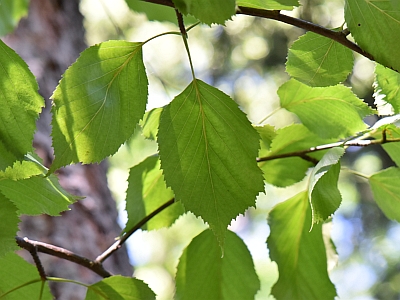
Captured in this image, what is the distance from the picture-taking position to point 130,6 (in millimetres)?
558

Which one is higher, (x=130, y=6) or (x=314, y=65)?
(x=130, y=6)

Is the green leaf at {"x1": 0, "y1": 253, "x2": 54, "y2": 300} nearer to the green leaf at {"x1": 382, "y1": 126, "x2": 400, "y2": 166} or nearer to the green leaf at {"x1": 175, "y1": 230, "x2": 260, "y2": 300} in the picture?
the green leaf at {"x1": 175, "y1": 230, "x2": 260, "y2": 300}

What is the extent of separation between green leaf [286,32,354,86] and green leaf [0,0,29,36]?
507 millimetres

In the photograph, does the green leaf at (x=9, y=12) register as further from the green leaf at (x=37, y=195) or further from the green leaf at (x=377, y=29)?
the green leaf at (x=377, y=29)

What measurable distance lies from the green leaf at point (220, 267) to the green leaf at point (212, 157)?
17cm

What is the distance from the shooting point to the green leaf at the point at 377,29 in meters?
0.29

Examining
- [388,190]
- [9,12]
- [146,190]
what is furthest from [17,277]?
[9,12]

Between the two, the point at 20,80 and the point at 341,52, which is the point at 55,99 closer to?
the point at 20,80

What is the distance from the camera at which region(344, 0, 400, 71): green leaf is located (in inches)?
11.5

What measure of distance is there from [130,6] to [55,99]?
266 millimetres

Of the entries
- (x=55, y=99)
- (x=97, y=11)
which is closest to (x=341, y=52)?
(x=55, y=99)

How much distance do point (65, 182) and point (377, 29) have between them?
1021 millimetres

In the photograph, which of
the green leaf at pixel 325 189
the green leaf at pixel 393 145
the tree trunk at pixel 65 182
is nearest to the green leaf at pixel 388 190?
the green leaf at pixel 393 145

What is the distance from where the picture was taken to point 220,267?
1.67 ft
